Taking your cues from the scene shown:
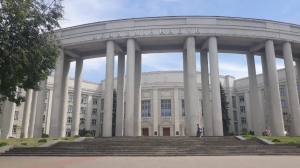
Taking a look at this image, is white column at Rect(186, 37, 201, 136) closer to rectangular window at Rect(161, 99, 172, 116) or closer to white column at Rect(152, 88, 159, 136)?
white column at Rect(152, 88, 159, 136)

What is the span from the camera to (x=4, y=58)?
11.1 m

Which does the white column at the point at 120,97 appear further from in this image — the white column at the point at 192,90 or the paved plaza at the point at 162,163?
the paved plaza at the point at 162,163

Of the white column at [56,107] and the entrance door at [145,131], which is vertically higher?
the white column at [56,107]

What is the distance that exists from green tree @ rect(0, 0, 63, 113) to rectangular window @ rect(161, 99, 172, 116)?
2928 centimetres

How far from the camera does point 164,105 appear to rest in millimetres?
41438

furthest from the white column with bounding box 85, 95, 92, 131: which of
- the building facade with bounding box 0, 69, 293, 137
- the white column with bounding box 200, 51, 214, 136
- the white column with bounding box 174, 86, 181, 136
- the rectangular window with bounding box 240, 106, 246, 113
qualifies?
the rectangular window with bounding box 240, 106, 246, 113

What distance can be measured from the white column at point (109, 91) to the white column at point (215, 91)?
992 cm

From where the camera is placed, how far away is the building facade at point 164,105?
39844 mm

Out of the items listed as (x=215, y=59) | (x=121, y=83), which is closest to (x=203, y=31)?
(x=215, y=59)

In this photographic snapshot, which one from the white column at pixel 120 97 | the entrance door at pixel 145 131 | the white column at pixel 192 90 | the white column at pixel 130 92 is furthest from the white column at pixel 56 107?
the entrance door at pixel 145 131

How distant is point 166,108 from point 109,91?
19063 millimetres

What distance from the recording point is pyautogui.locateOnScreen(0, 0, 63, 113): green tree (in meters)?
10.7

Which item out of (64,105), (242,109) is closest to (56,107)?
(64,105)

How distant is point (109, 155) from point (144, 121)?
91.7 feet
